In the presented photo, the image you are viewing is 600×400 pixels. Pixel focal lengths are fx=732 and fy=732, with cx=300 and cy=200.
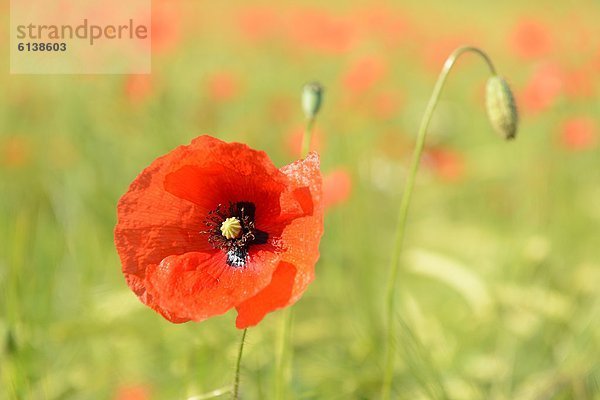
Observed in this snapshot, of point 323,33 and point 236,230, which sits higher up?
point 323,33

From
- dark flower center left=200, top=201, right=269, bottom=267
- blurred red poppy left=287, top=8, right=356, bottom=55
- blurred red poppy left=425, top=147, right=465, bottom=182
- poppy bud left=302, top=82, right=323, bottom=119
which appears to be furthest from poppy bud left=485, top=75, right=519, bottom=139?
blurred red poppy left=287, top=8, right=356, bottom=55

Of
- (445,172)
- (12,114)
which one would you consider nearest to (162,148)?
(445,172)

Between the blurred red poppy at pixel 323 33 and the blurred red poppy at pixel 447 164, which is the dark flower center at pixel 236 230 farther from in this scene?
the blurred red poppy at pixel 323 33

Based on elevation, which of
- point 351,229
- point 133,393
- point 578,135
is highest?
point 578,135

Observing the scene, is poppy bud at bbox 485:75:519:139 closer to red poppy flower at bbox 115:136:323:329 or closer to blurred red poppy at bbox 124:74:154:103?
red poppy flower at bbox 115:136:323:329

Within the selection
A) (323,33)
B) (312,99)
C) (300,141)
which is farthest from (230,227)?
(323,33)

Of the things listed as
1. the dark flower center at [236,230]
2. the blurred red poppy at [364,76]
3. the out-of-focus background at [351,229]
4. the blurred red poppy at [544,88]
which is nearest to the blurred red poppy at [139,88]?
the out-of-focus background at [351,229]

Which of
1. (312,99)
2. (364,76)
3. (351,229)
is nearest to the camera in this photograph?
(312,99)

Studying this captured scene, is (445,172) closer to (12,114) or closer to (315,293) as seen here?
(315,293)

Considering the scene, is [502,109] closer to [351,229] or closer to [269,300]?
[269,300]
